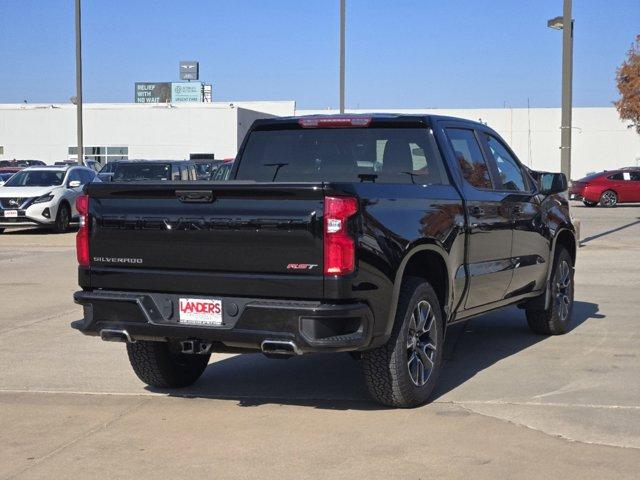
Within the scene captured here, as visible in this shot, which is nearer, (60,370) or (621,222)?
(60,370)

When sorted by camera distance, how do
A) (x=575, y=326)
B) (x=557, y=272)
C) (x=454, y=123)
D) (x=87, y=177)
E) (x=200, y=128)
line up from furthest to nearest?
1. (x=200, y=128)
2. (x=87, y=177)
3. (x=575, y=326)
4. (x=557, y=272)
5. (x=454, y=123)

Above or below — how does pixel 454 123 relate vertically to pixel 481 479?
above

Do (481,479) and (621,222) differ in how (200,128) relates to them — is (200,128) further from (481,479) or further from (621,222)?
(481,479)

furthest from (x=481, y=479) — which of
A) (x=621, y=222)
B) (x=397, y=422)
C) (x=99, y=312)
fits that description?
(x=621, y=222)

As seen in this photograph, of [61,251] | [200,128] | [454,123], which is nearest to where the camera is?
[454,123]

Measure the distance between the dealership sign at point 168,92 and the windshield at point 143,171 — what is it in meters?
80.4

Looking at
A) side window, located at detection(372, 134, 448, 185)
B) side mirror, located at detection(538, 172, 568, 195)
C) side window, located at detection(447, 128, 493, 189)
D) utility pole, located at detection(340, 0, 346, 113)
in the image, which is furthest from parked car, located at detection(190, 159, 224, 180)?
side window, located at detection(372, 134, 448, 185)

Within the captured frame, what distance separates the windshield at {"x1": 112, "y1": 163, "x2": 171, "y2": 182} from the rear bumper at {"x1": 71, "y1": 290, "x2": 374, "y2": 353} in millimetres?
17142

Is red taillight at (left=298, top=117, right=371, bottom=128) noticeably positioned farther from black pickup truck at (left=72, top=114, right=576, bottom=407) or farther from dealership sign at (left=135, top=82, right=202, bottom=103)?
dealership sign at (left=135, top=82, right=202, bottom=103)

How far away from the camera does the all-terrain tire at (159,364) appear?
22.8ft

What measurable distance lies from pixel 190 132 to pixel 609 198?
34.0 m

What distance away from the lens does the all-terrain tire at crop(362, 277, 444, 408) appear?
20.3 ft

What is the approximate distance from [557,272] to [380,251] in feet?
12.3

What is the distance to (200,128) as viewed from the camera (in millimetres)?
65125
